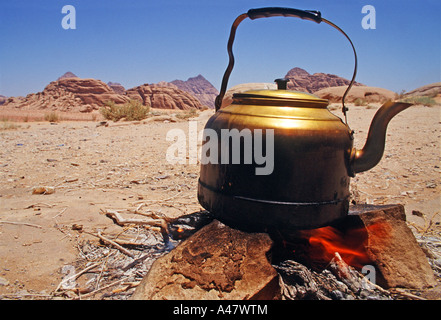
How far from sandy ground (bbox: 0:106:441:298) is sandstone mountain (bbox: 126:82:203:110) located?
54198 mm

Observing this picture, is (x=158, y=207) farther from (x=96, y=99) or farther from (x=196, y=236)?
(x=96, y=99)

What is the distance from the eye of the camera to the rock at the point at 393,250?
79.1 inches

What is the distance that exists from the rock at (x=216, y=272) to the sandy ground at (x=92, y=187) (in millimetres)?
793

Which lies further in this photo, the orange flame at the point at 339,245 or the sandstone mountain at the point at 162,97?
the sandstone mountain at the point at 162,97

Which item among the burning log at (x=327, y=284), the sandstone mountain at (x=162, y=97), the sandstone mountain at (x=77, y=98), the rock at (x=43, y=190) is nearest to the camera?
the burning log at (x=327, y=284)

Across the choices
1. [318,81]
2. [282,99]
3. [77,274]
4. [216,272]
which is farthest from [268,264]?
[318,81]

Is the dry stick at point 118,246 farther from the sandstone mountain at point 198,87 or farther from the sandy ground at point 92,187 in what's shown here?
the sandstone mountain at point 198,87

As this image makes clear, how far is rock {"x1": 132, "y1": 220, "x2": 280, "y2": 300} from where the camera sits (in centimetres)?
160

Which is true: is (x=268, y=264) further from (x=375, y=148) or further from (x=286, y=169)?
(x=375, y=148)

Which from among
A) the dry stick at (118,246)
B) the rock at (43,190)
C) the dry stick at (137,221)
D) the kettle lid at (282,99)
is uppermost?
the kettle lid at (282,99)

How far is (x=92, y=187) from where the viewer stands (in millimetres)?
4035

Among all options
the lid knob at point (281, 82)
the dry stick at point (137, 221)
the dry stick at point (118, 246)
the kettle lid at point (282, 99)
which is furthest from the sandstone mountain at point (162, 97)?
the kettle lid at point (282, 99)

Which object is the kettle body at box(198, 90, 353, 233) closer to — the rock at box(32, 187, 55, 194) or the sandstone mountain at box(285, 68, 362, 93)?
the rock at box(32, 187, 55, 194)
